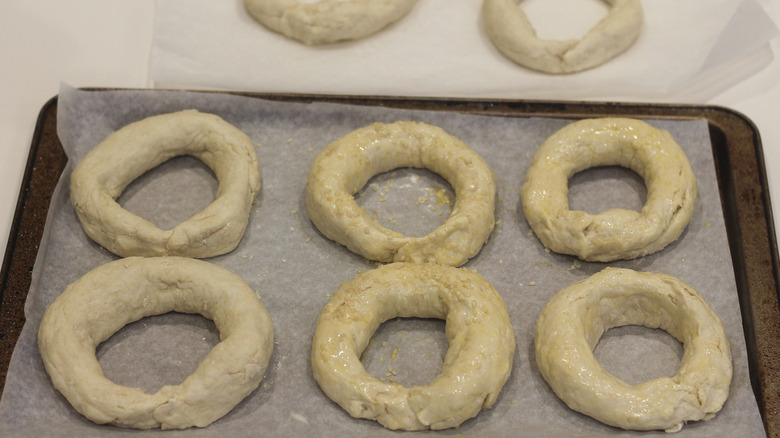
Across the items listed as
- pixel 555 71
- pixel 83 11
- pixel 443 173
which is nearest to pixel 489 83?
pixel 555 71

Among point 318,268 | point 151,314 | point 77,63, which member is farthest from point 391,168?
point 77,63

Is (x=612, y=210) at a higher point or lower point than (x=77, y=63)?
higher

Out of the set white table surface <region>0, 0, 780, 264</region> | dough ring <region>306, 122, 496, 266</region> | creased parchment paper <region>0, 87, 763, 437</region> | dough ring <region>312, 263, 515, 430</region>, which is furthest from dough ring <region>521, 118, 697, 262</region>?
white table surface <region>0, 0, 780, 264</region>

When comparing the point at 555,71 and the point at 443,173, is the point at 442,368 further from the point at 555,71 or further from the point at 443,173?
the point at 555,71

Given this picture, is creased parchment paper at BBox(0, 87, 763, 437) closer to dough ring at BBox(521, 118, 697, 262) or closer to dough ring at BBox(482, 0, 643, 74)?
dough ring at BBox(521, 118, 697, 262)

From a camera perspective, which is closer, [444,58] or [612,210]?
[612,210]

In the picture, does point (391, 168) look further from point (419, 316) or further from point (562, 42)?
point (562, 42)

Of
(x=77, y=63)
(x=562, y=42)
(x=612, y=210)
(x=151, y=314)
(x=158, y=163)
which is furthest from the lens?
(x=77, y=63)
